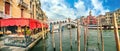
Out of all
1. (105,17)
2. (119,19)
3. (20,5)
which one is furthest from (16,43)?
(105,17)

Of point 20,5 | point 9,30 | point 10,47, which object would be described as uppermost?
point 20,5

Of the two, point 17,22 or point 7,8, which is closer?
point 17,22

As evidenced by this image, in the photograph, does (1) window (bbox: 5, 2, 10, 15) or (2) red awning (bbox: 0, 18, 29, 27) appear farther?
(1) window (bbox: 5, 2, 10, 15)

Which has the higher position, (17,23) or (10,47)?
(17,23)

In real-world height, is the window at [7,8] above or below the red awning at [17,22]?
above

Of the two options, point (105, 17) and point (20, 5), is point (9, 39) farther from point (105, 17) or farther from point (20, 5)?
point (105, 17)

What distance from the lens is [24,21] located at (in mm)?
13664

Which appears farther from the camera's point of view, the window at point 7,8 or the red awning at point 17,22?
the window at point 7,8

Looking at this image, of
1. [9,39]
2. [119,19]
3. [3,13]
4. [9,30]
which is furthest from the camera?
[119,19]

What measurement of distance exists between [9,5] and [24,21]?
10853 millimetres

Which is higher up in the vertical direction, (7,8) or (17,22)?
(7,8)

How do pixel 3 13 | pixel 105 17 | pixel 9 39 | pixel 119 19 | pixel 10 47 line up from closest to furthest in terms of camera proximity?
1. pixel 10 47
2. pixel 9 39
3. pixel 3 13
4. pixel 119 19
5. pixel 105 17

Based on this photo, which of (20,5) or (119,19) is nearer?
(20,5)

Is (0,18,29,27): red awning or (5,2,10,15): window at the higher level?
(5,2,10,15): window
